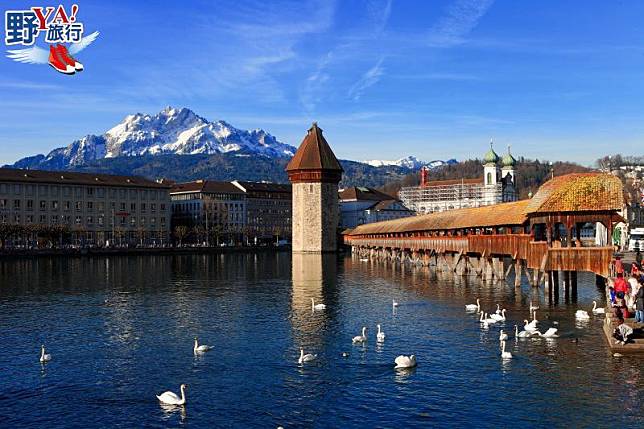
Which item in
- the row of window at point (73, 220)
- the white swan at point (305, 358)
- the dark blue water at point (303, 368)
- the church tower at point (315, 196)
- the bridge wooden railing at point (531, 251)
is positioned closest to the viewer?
the dark blue water at point (303, 368)

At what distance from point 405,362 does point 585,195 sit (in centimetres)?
1796

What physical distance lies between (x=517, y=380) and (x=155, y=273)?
55384 mm

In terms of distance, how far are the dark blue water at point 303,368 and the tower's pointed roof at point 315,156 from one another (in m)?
84.1

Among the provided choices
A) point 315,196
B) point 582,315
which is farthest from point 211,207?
point 582,315

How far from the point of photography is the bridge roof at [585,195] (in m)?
35.6

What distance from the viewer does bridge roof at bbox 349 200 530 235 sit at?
4659 cm

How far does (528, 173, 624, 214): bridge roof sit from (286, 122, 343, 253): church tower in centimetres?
8895

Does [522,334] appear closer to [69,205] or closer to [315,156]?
[315,156]

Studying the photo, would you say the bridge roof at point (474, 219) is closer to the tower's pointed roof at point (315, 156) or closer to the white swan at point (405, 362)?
the white swan at point (405, 362)

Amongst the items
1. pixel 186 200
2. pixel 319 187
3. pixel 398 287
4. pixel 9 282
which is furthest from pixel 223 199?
pixel 398 287

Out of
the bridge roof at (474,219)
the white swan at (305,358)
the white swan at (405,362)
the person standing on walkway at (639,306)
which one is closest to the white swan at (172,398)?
the white swan at (305,358)

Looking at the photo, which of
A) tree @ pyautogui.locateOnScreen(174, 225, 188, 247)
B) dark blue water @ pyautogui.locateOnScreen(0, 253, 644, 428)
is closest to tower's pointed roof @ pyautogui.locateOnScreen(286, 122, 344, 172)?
tree @ pyautogui.locateOnScreen(174, 225, 188, 247)

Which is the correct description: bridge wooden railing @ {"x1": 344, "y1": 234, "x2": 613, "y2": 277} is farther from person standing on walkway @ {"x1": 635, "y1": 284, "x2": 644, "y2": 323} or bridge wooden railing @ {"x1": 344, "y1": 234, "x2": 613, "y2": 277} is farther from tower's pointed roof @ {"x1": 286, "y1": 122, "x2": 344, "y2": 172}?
tower's pointed roof @ {"x1": 286, "y1": 122, "x2": 344, "y2": 172}

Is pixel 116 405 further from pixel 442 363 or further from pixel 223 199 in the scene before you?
pixel 223 199
